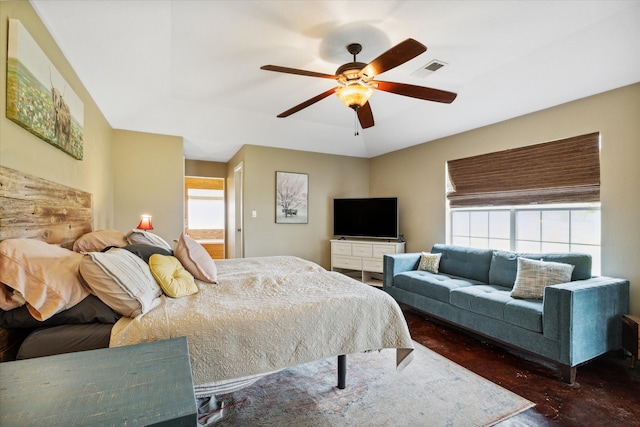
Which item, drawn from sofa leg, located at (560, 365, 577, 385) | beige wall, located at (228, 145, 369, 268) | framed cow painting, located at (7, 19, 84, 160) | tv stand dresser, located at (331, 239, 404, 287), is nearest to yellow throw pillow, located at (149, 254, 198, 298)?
framed cow painting, located at (7, 19, 84, 160)

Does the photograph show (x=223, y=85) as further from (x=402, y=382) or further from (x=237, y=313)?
(x=402, y=382)

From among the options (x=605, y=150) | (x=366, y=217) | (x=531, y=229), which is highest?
(x=605, y=150)

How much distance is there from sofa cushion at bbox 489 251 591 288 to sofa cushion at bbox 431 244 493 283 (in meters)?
0.10

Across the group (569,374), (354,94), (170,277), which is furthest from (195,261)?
(569,374)

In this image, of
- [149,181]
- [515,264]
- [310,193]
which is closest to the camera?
[515,264]

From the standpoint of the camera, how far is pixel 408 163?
512cm

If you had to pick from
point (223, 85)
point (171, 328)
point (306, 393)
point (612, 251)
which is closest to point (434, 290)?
point (612, 251)

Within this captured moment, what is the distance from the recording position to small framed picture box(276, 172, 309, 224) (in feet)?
17.0

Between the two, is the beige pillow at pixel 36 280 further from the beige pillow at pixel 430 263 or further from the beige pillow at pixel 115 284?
the beige pillow at pixel 430 263

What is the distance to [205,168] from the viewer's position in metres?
6.39

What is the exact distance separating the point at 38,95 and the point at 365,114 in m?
2.32

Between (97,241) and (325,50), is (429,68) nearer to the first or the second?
(325,50)

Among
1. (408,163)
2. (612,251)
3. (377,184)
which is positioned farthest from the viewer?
(377,184)

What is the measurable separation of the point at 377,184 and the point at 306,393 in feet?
14.3
